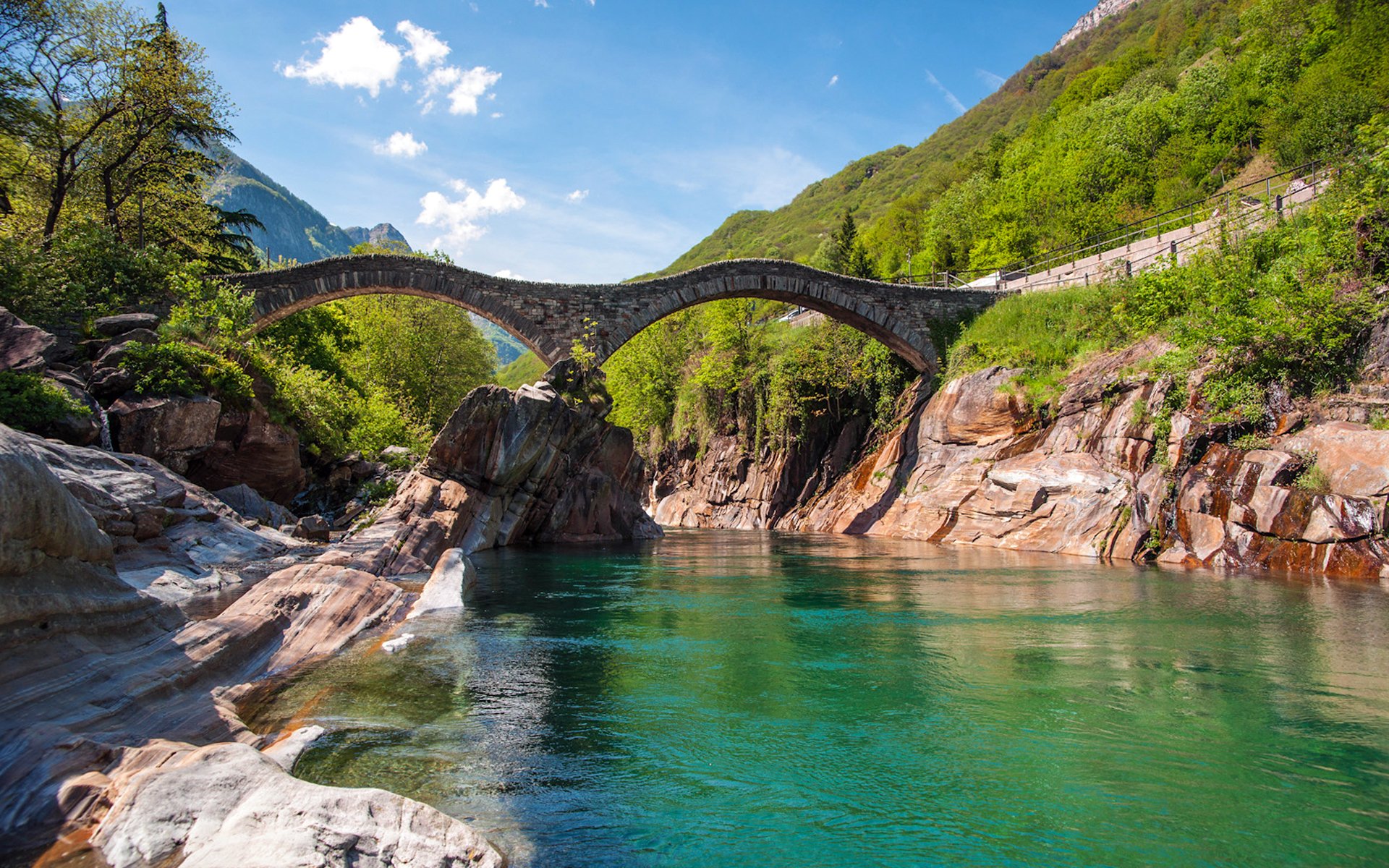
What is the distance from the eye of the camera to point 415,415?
35438 mm

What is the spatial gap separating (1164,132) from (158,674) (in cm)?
6242

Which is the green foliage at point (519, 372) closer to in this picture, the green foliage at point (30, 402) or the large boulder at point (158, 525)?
the green foliage at point (30, 402)

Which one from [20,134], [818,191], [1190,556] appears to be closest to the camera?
[1190,556]

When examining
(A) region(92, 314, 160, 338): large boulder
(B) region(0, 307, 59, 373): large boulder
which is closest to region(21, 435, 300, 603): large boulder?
(B) region(0, 307, 59, 373): large boulder

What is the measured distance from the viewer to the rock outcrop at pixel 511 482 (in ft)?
50.4

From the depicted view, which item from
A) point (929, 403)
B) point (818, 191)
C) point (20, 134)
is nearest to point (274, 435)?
point (20, 134)

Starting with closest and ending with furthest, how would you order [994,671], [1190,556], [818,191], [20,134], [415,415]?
1. [994,671]
2. [1190,556]
3. [20,134]
4. [415,415]
5. [818,191]

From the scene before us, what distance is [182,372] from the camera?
14562 millimetres

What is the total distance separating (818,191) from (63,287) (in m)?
164

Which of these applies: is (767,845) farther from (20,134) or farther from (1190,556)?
(20,134)

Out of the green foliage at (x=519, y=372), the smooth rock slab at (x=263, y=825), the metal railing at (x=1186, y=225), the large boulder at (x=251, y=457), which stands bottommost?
the smooth rock slab at (x=263, y=825)

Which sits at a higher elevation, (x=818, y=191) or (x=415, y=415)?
(x=818, y=191)

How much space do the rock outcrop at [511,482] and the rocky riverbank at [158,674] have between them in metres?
2.49

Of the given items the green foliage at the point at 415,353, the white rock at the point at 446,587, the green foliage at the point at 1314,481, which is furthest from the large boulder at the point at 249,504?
the green foliage at the point at 415,353
